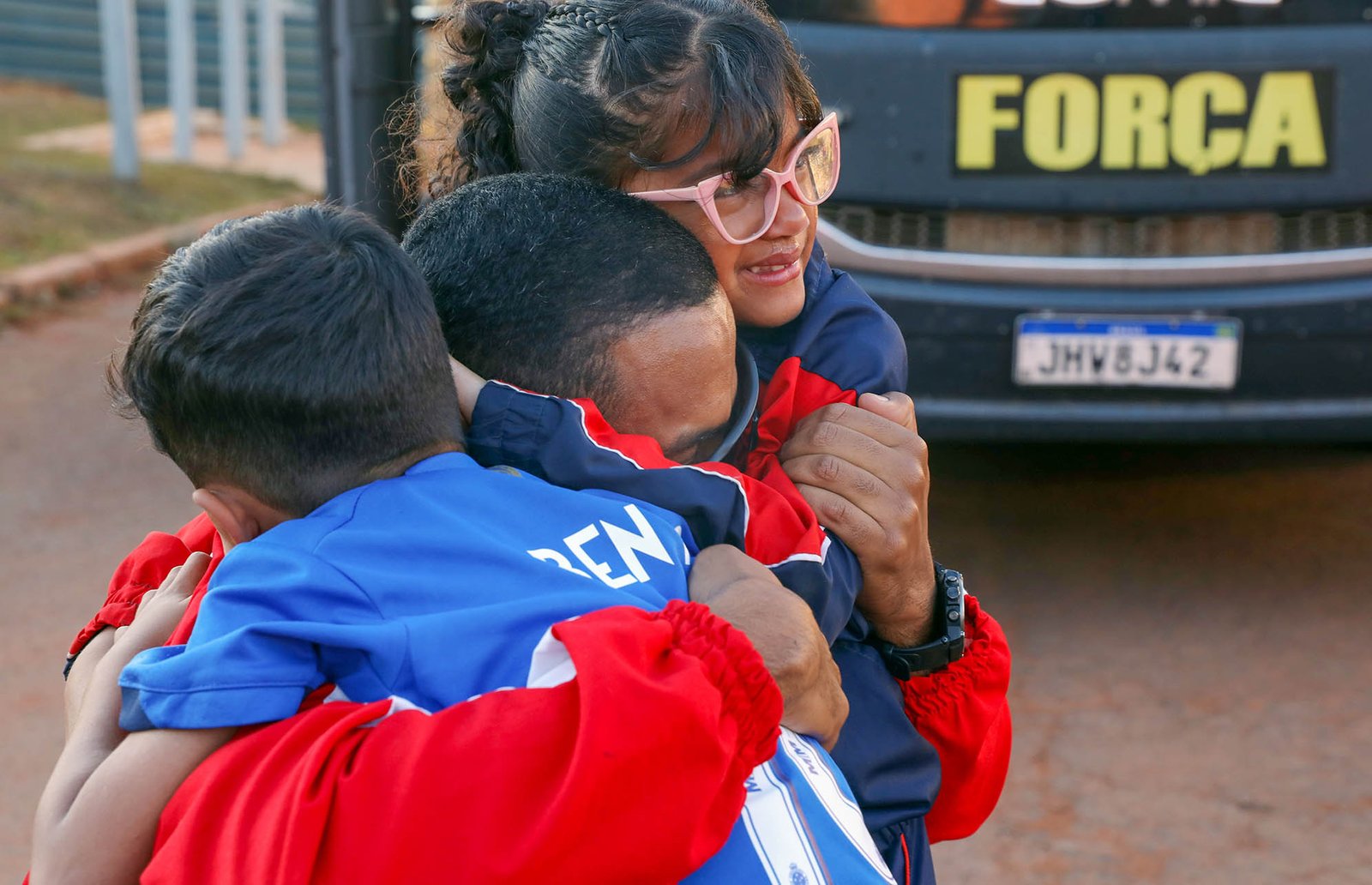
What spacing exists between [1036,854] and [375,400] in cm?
197

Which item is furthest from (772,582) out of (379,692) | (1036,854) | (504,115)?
(1036,854)

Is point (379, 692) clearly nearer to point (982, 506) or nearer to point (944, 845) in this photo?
point (944, 845)

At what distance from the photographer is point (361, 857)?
1078 mm

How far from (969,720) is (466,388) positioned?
0.61 meters

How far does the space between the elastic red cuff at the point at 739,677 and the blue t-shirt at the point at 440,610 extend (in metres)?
0.06

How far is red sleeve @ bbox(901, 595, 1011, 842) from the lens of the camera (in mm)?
1545

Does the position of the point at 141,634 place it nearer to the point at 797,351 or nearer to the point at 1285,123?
the point at 797,351

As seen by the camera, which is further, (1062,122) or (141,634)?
(1062,122)

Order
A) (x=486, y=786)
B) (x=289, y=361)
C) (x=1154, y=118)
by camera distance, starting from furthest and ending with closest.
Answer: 1. (x=1154, y=118)
2. (x=289, y=361)
3. (x=486, y=786)

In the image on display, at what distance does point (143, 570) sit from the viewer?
1490mm

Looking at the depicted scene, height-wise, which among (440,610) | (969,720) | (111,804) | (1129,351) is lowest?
(1129,351)

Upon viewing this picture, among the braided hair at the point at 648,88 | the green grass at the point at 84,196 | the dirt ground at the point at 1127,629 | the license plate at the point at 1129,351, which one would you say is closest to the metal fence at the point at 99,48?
the green grass at the point at 84,196

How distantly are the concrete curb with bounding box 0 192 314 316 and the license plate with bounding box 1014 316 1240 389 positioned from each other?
4.17 metres

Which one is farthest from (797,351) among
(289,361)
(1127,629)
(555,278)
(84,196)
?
(84,196)
